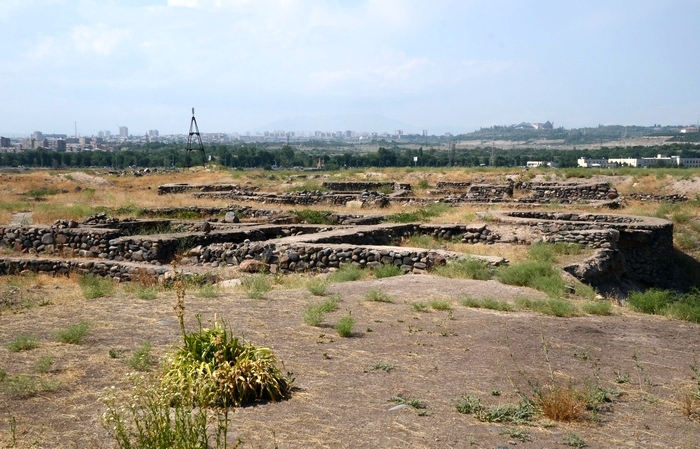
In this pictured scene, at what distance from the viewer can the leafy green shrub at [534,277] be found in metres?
11.3

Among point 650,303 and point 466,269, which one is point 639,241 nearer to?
point 466,269

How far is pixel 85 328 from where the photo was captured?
25.7 ft

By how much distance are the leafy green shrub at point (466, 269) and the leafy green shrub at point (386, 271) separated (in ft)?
2.46

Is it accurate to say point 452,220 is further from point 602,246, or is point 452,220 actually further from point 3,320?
point 3,320

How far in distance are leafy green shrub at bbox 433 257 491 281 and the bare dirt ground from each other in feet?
4.15

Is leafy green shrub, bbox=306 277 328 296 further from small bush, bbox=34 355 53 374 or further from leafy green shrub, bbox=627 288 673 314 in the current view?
leafy green shrub, bbox=627 288 673 314

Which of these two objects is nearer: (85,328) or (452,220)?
(85,328)

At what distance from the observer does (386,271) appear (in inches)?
510

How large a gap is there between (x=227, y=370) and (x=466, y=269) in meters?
7.37

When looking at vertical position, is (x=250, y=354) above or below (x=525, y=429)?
above

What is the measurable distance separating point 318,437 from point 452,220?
1631 centimetres

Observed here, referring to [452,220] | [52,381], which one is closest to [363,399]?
[52,381]

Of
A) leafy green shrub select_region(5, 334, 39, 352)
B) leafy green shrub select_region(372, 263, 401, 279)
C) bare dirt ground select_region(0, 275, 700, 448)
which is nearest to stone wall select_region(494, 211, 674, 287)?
leafy green shrub select_region(372, 263, 401, 279)

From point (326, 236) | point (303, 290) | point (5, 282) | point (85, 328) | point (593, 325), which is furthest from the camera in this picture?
point (326, 236)
